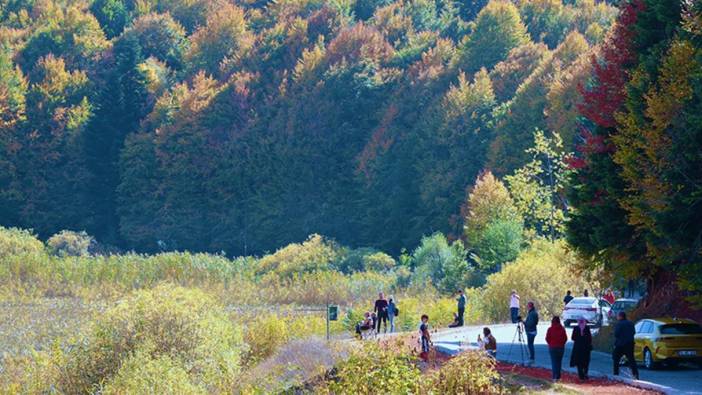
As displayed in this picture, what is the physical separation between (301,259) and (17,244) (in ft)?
63.8

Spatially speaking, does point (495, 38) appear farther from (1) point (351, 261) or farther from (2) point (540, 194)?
(2) point (540, 194)

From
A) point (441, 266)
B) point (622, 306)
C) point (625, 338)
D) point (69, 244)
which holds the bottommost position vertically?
point (625, 338)

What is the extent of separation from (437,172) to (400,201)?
12.1ft

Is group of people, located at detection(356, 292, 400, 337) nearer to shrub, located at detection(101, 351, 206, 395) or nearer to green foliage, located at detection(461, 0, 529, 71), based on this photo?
shrub, located at detection(101, 351, 206, 395)

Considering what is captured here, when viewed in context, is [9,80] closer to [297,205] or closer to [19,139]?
[19,139]

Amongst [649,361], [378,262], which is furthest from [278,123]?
[649,361]

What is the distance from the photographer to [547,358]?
41.2m

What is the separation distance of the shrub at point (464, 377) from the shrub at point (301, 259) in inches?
2357

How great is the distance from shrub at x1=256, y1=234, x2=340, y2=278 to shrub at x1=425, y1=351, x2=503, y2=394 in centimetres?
5986

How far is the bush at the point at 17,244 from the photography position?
9194 cm

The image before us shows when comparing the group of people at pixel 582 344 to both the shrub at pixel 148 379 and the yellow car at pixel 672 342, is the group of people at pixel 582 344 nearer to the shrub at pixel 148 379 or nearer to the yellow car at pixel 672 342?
the yellow car at pixel 672 342

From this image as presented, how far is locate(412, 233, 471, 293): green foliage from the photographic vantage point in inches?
2987

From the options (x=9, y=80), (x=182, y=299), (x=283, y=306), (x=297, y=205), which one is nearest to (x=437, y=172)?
(x=297, y=205)

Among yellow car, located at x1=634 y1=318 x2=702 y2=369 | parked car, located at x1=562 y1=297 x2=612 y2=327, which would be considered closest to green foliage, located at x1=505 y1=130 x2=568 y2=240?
parked car, located at x1=562 y1=297 x2=612 y2=327
